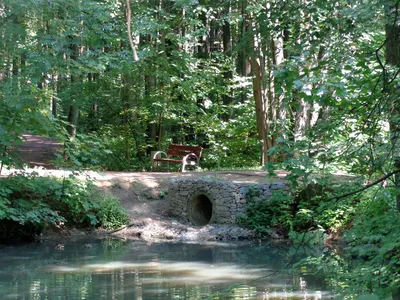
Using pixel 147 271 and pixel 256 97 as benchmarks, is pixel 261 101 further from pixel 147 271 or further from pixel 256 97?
pixel 147 271

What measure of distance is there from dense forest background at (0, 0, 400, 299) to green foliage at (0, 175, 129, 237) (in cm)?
68

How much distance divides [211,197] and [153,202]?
5.47ft

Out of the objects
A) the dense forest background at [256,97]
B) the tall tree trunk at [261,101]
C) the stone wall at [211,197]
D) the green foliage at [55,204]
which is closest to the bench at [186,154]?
the dense forest background at [256,97]

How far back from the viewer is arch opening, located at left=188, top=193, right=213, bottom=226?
14914 millimetres

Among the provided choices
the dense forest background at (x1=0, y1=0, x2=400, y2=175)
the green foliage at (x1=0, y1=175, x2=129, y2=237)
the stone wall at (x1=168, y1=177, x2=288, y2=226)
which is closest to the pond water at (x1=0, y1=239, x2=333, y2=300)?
the green foliage at (x1=0, y1=175, x2=129, y2=237)

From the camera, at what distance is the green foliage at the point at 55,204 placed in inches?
481

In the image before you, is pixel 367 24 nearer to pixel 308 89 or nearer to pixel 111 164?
pixel 308 89

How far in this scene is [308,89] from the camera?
3.93 metres

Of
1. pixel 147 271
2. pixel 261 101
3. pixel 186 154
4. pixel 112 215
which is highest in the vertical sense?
pixel 261 101

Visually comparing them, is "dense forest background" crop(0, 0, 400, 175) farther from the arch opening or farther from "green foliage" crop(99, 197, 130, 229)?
the arch opening

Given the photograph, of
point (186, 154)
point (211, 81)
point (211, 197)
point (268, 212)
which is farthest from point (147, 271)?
point (211, 81)

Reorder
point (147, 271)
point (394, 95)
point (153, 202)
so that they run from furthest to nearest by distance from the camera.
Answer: point (153, 202) < point (147, 271) < point (394, 95)

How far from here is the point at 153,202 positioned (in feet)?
50.3

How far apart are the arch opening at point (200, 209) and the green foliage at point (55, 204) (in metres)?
1.64
